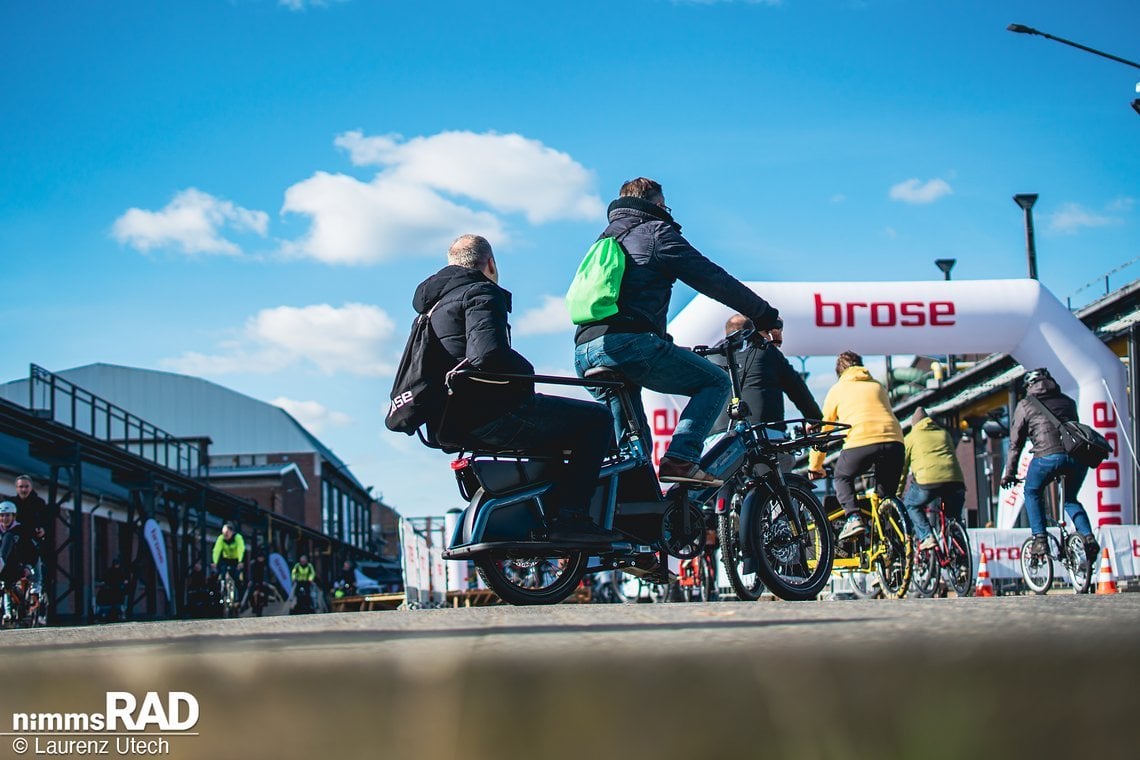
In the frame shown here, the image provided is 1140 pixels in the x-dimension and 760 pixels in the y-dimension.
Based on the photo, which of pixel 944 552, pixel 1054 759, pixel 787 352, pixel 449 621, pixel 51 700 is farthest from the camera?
pixel 787 352

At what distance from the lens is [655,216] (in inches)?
230

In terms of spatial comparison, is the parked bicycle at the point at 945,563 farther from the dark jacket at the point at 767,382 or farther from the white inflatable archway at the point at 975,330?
the white inflatable archway at the point at 975,330

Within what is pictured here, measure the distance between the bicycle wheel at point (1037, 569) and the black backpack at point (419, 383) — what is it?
7600 millimetres

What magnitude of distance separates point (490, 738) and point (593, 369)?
15.7 feet

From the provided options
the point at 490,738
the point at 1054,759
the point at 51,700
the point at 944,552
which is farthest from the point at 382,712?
the point at 944,552

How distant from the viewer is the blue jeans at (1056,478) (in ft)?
33.7

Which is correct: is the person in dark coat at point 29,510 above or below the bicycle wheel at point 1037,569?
above

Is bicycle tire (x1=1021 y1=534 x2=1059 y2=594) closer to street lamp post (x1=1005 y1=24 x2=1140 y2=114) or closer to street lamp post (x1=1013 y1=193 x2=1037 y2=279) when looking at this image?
street lamp post (x1=1005 y1=24 x2=1140 y2=114)

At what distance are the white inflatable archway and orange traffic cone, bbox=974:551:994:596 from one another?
71.0 inches

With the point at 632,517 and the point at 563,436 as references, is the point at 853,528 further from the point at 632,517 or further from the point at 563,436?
the point at 563,436

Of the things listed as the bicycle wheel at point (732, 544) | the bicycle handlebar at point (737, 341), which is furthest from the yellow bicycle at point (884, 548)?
the bicycle handlebar at point (737, 341)

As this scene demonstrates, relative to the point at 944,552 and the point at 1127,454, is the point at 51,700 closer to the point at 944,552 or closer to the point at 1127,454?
the point at 944,552

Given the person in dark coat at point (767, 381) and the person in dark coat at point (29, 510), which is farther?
the person in dark coat at point (29, 510)

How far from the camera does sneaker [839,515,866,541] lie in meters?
9.09
